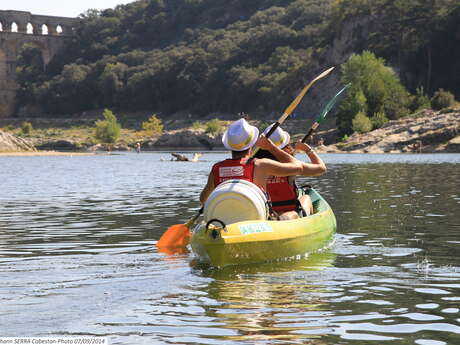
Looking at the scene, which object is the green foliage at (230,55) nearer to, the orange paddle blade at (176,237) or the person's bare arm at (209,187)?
the orange paddle blade at (176,237)

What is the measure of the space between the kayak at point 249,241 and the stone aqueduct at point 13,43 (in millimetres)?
169442

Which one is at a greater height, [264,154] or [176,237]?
[264,154]

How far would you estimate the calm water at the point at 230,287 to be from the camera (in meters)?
7.52

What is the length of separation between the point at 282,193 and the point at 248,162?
59.9 inches

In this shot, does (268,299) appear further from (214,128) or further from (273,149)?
(214,128)

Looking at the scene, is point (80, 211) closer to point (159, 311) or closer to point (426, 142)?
point (159, 311)

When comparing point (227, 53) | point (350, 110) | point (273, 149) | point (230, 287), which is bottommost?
point (230, 287)

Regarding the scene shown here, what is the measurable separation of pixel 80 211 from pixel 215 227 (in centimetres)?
1090

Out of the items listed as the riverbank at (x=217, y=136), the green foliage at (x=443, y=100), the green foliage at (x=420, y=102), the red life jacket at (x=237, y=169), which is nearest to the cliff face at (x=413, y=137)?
the riverbank at (x=217, y=136)

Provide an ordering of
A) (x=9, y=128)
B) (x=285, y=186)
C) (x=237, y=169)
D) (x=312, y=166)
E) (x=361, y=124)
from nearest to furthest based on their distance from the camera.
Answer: (x=237, y=169) → (x=312, y=166) → (x=285, y=186) → (x=361, y=124) → (x=9, y=128)

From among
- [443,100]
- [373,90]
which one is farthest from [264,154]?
[373,90]

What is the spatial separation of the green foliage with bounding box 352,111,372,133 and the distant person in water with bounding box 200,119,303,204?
68.9 m

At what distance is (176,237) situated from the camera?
1364 centimetres

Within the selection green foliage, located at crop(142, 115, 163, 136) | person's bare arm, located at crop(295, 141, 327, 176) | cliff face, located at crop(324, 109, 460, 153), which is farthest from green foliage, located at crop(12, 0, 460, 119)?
person's bare arm, located at crop(295, 141, 327, 176)
